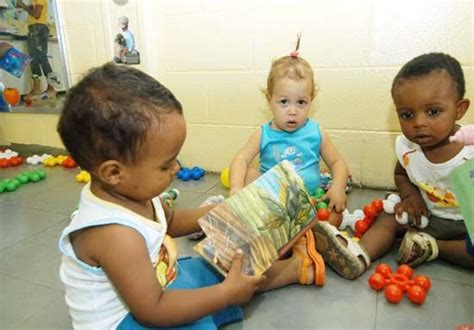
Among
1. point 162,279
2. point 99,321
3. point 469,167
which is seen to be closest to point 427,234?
point 469,167

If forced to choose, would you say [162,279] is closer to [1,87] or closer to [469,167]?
[469,167]

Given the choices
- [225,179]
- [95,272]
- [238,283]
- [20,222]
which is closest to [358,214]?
[225,179]

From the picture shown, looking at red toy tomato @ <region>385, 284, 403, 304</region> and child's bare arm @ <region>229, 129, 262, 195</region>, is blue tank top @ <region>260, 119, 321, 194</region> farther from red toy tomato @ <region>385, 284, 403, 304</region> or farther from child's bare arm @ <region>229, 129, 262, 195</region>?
red toy tomato @ <region>385, 284, 403, 304</region>

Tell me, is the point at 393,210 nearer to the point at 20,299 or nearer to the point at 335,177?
the point at 335,177

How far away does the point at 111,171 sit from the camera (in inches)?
25.9

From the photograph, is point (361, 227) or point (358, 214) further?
point (358, 214)

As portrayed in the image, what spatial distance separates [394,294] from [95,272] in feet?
2.22

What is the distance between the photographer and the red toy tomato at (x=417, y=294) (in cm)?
93

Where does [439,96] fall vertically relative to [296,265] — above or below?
above

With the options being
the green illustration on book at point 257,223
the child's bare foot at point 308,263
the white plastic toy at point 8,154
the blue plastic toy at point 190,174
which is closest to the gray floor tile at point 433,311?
the child's bare foot at point 308,263

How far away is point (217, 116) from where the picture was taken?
1.93 metres

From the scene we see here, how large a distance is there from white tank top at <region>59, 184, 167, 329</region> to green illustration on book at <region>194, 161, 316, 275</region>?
0.13 meters

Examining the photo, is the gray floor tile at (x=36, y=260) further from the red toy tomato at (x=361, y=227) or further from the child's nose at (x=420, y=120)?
the child's nose at (x=420, y=120)

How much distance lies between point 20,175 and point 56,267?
1058mm
